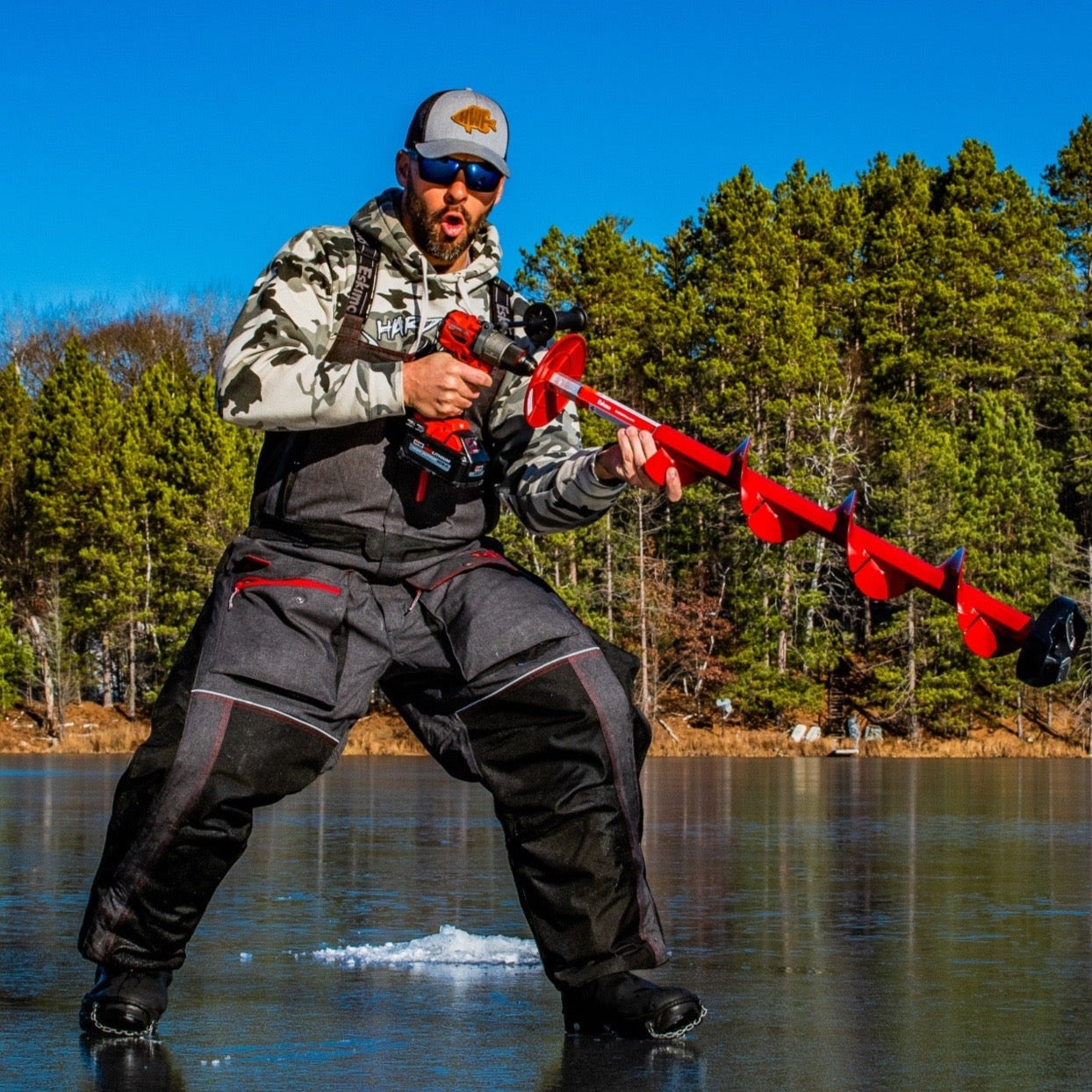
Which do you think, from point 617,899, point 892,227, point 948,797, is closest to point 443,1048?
point 617,899

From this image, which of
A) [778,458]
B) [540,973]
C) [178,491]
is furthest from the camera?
[178,491]

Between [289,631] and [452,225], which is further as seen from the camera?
[452,225]

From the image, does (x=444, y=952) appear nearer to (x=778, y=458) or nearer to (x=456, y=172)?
(x=456, y=172)

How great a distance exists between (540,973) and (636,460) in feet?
5.76

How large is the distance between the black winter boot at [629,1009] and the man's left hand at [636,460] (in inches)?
46.7

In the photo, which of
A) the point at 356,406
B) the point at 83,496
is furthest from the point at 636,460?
the point at 83,496

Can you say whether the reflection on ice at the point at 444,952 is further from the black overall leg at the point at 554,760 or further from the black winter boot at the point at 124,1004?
the black winter boot at the point at 124,1004

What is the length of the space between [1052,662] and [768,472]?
48.2 m

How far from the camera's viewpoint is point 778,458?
49.5 meters

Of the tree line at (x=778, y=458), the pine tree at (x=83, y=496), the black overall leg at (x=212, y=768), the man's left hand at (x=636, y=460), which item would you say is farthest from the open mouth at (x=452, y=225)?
the pine tree at (x=83, y=496)

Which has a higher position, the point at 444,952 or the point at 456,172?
the point at 456,172

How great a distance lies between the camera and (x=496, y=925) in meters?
6.80

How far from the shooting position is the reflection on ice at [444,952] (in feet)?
18.8

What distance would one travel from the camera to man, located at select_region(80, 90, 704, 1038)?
454 cm
